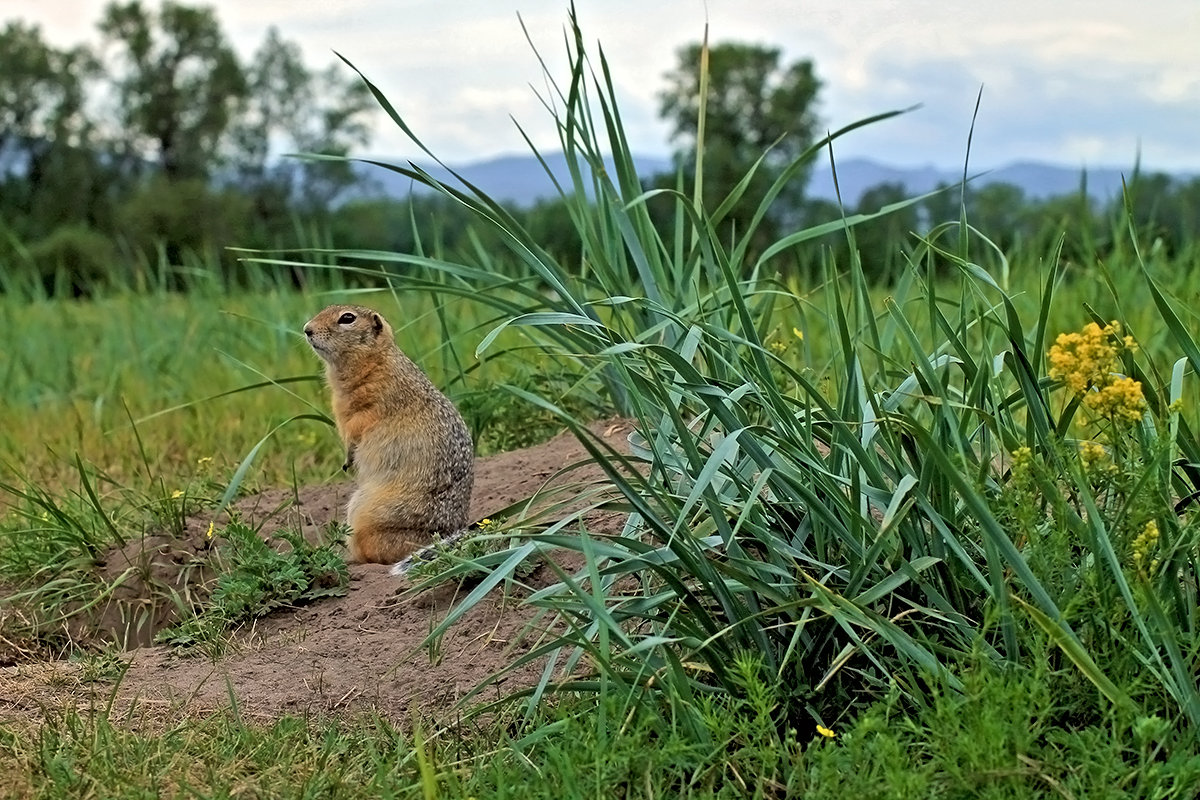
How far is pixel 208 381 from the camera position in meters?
5.81

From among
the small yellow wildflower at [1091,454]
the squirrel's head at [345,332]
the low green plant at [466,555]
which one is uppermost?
the squirrel's head at [345,332]

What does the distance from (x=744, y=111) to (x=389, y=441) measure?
700cm

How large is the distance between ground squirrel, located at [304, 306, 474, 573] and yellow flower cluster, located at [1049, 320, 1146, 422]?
6.12 feet

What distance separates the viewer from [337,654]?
A: 2875mm

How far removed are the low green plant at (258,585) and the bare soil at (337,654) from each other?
0.13ft

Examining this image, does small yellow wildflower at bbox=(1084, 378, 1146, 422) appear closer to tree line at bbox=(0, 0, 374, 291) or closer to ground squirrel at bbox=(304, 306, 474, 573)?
ground squirrel at bbox=(304, 306, 474, 573)

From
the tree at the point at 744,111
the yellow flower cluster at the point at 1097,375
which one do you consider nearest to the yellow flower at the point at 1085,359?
the yellow flower cluster at the point at 1097,375

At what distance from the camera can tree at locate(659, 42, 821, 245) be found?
8.80m

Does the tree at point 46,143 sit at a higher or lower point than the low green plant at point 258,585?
higher

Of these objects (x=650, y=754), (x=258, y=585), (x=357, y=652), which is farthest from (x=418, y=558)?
(x=650, y=754)

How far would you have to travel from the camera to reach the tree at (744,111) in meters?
8.80

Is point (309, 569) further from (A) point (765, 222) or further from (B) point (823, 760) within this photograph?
(A) point (765, 222)

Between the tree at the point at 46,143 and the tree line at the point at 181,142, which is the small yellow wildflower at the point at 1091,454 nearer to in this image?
the tree line at the point at 181,142

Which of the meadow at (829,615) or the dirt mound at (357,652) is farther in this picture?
the dirt mound at (357,652)
